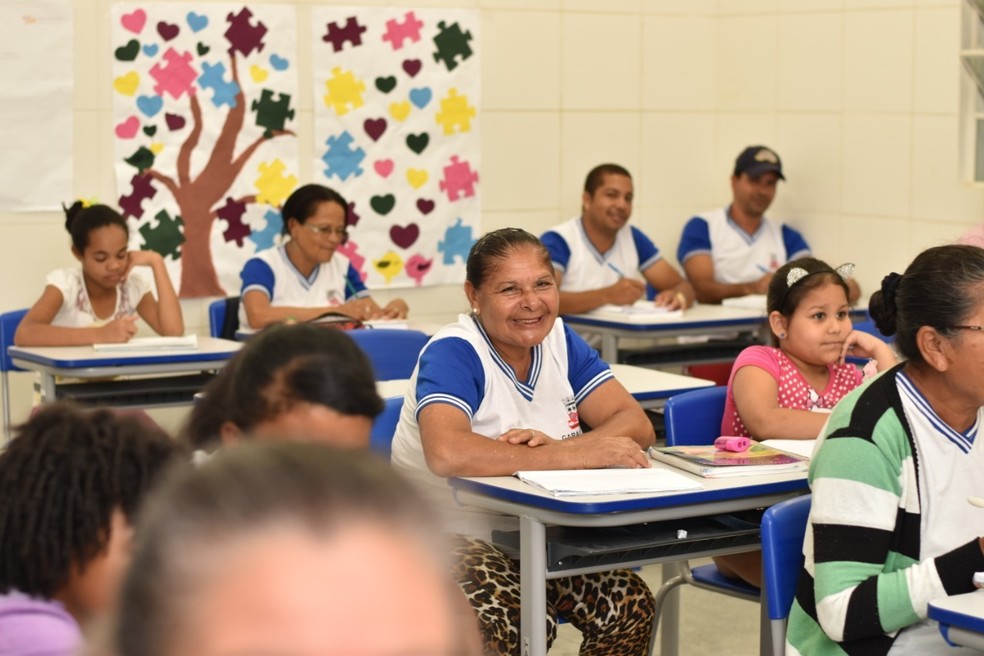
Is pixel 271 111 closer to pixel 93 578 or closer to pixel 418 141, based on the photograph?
pixel 418 141

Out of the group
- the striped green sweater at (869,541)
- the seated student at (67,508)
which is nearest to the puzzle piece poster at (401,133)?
the striped green sweater at (869,541)

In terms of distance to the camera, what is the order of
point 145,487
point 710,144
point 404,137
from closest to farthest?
point 145,487
point 404,137
point 710,144

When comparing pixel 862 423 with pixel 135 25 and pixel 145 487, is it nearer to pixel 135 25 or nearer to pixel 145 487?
pixel 145 487

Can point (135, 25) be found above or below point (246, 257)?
above

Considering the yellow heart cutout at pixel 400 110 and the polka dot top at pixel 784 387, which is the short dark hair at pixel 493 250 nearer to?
the polka dot top at pixel 784 387

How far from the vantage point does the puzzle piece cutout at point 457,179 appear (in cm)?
621

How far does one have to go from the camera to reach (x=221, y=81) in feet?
18.7

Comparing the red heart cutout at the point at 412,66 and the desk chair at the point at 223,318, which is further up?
the red heart cutout at the point at 412,66

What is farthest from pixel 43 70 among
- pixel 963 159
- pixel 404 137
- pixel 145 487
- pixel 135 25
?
pixel 145 487

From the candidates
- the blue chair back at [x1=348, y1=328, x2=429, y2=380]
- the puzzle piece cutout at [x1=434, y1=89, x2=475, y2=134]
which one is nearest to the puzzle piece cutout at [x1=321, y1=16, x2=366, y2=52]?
the puzzle piece cutout at [x1=434, y1=89, x2=475, y2=134]

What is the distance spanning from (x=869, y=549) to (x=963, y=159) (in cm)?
338

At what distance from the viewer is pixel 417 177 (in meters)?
6.15

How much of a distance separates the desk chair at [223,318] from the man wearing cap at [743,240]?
2289 mm

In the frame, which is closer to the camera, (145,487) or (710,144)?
(145,487)
